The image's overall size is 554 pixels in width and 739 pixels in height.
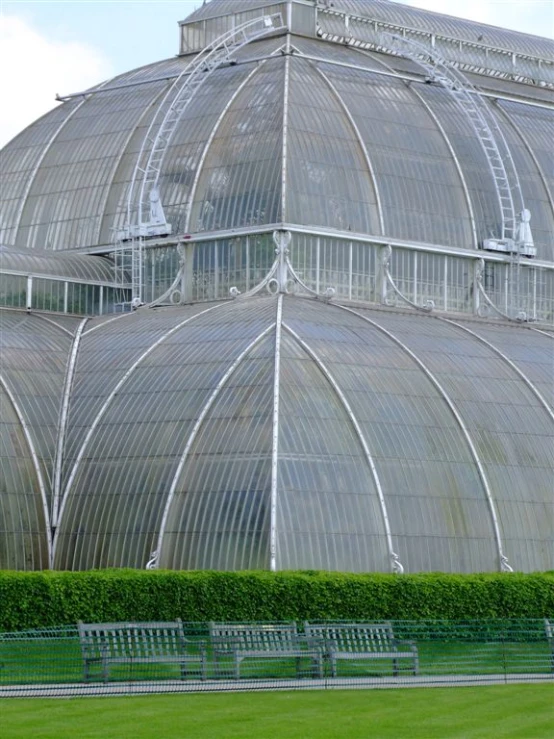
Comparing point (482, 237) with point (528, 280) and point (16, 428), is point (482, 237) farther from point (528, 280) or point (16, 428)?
point (16, 428)

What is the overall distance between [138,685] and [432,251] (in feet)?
114

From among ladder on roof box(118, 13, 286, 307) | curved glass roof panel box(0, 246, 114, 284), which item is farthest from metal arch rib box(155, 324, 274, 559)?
curved glass roof panel box(0, 246, 114, 284)

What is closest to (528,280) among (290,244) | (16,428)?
(290,244)

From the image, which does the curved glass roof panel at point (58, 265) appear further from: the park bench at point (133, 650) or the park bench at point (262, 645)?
the park bench at point (133, 650)

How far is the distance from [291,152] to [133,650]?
2992 centimetres

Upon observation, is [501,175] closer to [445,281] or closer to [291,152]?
[445,281]

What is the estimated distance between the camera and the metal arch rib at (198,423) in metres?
57.6

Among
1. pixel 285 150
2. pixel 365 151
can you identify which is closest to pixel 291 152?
pixel 285 150

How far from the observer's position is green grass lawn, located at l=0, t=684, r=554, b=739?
110 ft

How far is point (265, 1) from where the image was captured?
81312 mm

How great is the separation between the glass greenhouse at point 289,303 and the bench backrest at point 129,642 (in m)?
9.46

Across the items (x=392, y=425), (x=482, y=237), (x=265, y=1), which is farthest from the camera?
(x=265, y=1)

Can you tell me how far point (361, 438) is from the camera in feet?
194

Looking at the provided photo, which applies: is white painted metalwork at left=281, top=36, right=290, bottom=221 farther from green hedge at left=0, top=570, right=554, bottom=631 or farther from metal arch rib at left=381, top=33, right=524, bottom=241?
green hedge at left=0, top=570, right=554, bottom=631
